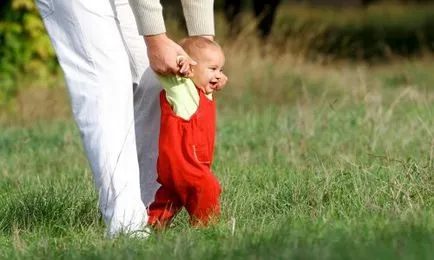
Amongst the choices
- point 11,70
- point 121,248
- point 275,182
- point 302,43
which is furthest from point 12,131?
point 302,43

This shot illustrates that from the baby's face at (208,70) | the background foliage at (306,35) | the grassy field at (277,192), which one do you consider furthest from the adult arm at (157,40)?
the background foliage at (306,35)

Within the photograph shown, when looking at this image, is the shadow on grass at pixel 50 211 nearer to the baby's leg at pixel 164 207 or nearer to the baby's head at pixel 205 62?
the baby's leg at pixel 164 207

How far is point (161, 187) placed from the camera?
18.7 ft

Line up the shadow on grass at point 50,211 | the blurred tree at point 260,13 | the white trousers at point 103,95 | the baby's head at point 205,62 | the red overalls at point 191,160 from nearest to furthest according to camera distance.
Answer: the white trousers at point 103,95
the red overalls at point 191,160
the baby's head at point 205,62
the shadow on grass at point 50,211
the blurred tree at point 260,13

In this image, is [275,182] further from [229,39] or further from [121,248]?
[229,39]

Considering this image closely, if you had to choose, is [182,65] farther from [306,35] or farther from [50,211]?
[306,35]

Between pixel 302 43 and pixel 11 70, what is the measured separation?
6208 mm

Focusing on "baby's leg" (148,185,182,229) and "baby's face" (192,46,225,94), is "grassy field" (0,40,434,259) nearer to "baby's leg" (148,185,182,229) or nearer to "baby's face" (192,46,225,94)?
"baby's leg" (148,185,182,229)

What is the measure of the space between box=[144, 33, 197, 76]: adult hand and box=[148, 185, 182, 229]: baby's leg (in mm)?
549

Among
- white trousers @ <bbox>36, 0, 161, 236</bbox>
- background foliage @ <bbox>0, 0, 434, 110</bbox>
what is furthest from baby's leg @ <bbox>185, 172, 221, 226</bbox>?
background foliage @ <bbox>0, 0, 434, 110</bbox>

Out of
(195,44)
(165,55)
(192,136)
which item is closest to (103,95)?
(165,55)

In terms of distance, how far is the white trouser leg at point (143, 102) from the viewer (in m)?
5.65

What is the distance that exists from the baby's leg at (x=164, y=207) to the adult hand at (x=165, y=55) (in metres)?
0.55

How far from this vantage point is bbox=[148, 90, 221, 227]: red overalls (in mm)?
5422
